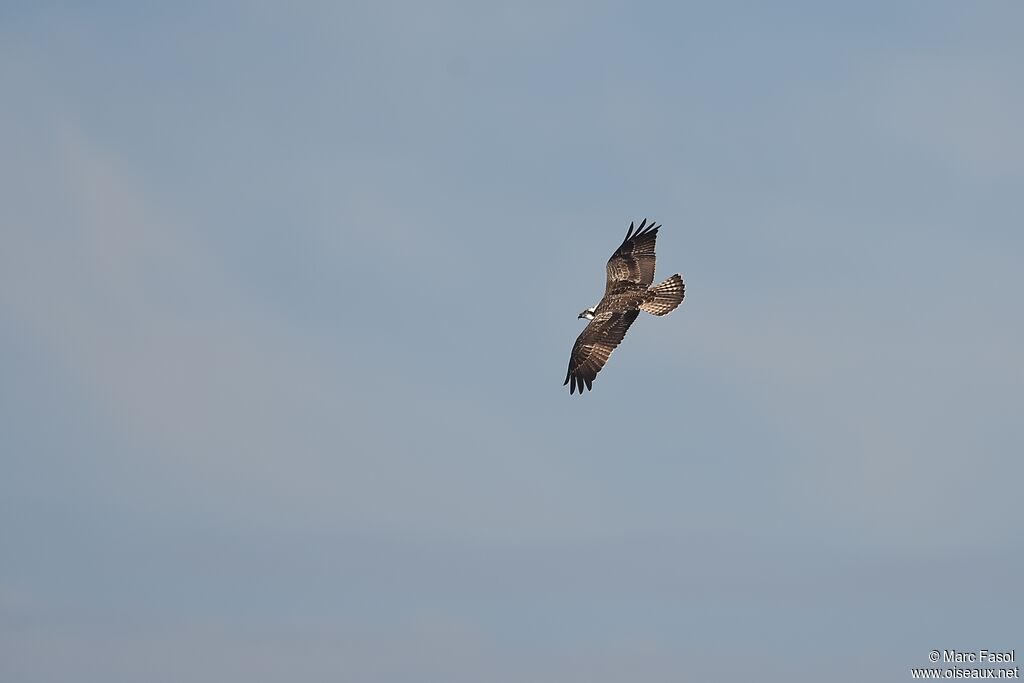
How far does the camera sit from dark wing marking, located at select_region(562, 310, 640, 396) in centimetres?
4906

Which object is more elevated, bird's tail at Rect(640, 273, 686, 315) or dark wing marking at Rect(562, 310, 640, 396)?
bird's tail at Rect(640, 273, 686, 315)

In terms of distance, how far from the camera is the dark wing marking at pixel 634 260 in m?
52.2

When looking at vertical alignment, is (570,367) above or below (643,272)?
below

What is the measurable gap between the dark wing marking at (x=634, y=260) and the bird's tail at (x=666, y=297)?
1107 millimetres

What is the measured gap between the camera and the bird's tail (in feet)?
165

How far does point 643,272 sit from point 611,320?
2.90m

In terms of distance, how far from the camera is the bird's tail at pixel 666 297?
1984 inches

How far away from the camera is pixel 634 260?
52.7 m

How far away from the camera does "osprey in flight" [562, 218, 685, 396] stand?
4928cm

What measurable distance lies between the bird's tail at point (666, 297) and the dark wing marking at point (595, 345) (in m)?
0.59

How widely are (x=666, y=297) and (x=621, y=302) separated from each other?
5.52 ft

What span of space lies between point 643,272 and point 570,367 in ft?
17.8

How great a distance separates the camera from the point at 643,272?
52.2 m

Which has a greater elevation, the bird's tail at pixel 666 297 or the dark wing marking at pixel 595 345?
the bird's tail at pixel 666 297
